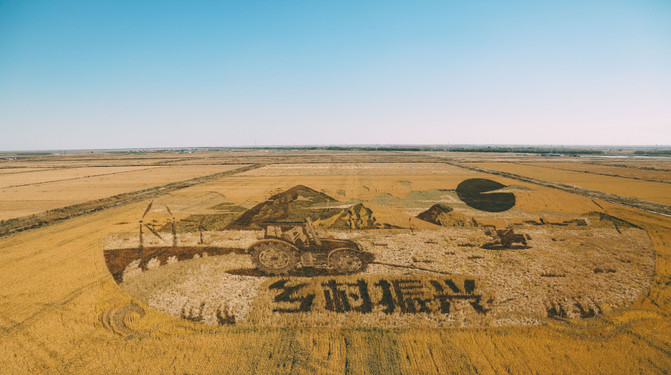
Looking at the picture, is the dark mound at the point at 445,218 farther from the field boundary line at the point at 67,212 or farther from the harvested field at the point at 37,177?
the harvested field at the point at 37,177

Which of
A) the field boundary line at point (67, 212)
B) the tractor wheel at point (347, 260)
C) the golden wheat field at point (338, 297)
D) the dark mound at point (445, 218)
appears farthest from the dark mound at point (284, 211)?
the field boundary line at point (67, 212)

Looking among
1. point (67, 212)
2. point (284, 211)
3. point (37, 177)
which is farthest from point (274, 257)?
point (37, 177)

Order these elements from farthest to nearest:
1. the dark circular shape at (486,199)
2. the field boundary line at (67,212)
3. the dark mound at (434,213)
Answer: the dark circular shape at (486,199) → the dark mound at (434,213) → the field boundary line at (67,212)

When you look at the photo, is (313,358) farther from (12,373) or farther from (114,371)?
(12,373)

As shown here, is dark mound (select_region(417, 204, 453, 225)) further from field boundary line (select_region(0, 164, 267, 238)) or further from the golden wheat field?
field boundary line (select_region(0, 164, 267, 238))

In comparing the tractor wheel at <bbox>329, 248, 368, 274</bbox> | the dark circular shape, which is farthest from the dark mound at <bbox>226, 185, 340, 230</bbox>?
the dark circular shape

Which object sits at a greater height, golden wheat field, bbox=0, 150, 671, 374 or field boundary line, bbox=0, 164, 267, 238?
field boundary line, bbox=0, 164, 267, 238
